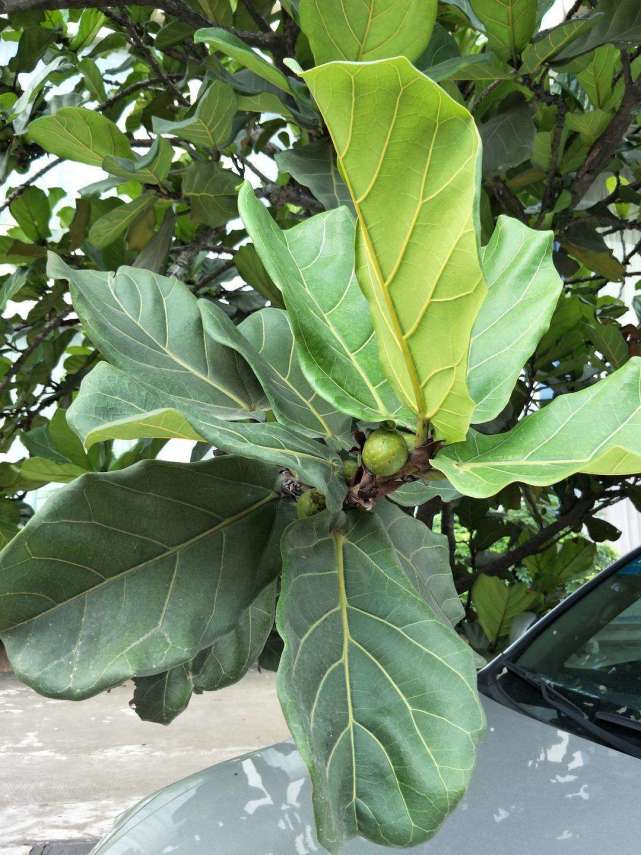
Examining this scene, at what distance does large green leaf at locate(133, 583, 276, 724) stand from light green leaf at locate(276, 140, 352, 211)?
0.47 meters

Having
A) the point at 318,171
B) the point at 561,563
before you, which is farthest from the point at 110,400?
the point at 561,563

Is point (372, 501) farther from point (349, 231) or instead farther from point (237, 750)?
point (237, 750)

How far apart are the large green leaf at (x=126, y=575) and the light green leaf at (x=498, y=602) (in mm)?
1543

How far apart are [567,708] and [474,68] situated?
1262 mm

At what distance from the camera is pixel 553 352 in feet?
6.09

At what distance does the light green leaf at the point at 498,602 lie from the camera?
80.8 inches

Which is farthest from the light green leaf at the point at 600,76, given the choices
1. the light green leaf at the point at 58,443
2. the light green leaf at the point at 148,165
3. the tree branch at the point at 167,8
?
the light green leaf at the point at 58,443

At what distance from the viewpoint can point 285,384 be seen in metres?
0.64

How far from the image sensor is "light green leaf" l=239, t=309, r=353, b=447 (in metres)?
0.58

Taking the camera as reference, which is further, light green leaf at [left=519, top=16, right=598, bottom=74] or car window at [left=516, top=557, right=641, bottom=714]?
car window at [left=516, top=557, right=641, bottom=714]

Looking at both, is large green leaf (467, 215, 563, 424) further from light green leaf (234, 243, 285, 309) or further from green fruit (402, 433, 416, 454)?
light green leaf (234, 243, 285, 309)

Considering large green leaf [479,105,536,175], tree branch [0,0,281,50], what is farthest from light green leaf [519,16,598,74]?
tree branch [0,0,281,50]

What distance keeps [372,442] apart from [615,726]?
4.38 ft

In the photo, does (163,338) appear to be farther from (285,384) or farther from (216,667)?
(216,667)
